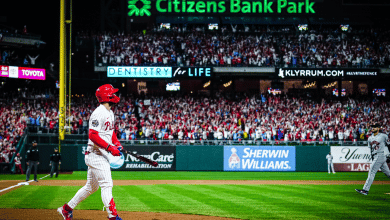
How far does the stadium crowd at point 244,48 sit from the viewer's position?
122 feet

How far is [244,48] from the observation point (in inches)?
1551

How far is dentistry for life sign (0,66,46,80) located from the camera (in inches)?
1297

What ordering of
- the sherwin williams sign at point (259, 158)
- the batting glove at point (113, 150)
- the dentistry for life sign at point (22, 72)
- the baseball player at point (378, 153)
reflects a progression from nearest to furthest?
the batting glove at point (113, 150) → the baseball player at point (378, 153) → the sherwin williams sign at point (259, 158) → the dentistry for life sign at point (22, 72)

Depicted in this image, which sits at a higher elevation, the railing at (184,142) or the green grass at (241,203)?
the railing at (184,142)

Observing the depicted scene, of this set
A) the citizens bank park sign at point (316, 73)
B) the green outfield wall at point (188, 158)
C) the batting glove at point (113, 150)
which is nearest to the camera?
the batting glove at point (113, 150)

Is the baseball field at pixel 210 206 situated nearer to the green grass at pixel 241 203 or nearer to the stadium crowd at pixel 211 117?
the green grass at pixel 241 203

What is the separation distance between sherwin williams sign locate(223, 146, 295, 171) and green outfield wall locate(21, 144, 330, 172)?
0.07 m

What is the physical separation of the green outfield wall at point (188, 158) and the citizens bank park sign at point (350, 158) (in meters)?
0.74

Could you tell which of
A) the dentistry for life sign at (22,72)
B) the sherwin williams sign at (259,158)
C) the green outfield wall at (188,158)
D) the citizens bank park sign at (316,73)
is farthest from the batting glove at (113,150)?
the citizens bank park sign at (316,73)

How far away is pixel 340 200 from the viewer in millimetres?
11391

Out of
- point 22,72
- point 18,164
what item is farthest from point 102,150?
point 22,72

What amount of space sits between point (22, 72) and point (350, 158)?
26.3 metres

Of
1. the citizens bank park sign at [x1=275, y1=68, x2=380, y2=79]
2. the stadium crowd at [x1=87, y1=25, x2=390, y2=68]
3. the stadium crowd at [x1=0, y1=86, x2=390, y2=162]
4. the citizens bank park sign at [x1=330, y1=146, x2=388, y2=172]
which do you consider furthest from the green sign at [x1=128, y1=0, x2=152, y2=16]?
the citizens bank park sign at [x1=330, y1=146, x2=388, y2=172]

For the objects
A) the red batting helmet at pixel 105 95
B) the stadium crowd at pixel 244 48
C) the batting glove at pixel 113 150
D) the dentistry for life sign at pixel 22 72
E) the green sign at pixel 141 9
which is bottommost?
the batting glove at pixel 113 150
